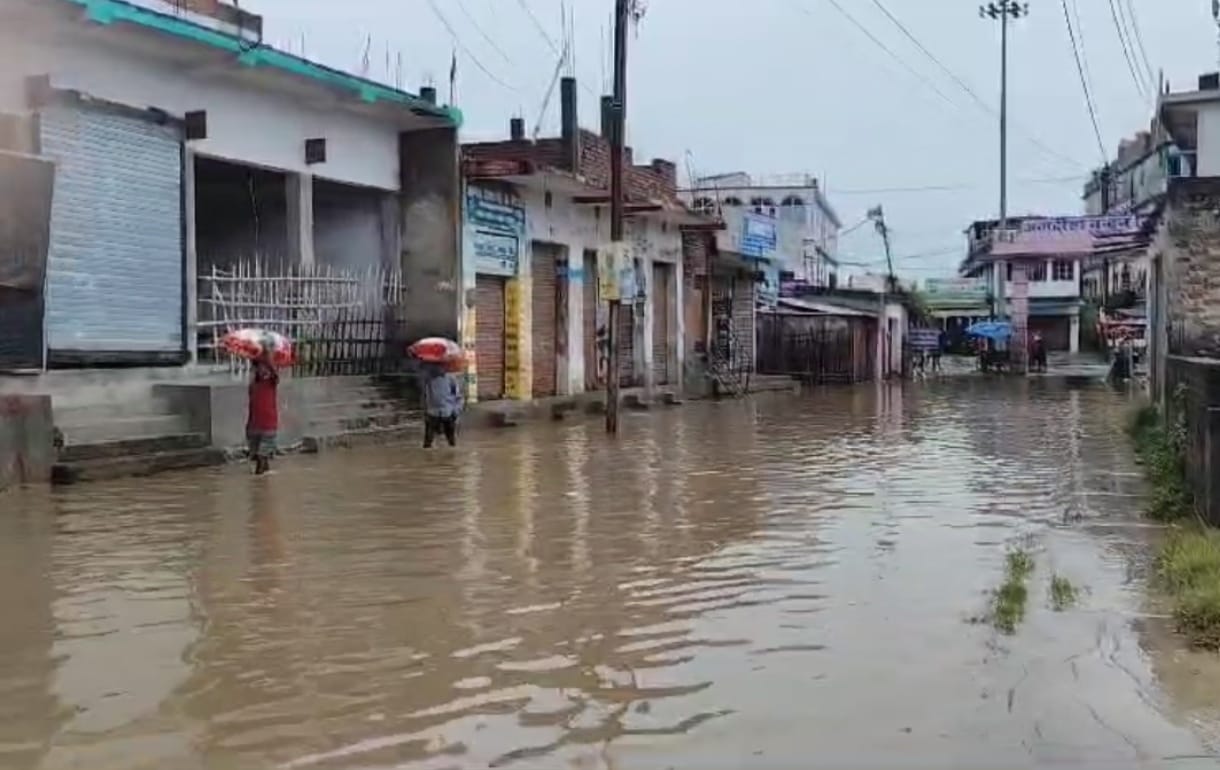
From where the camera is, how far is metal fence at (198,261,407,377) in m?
18.6

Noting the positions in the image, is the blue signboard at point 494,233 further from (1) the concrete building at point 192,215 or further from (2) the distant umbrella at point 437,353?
(2) the distant umbrella at point 437,353

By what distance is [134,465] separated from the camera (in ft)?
47.1

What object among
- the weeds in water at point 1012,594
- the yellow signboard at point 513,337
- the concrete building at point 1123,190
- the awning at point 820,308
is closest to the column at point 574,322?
the yellow signboard at point 513,337

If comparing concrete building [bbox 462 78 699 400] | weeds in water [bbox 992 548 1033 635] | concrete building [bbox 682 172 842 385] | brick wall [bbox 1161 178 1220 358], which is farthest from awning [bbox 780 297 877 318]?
weeds in water [bbox 992 548 1033 635]

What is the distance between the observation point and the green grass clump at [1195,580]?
6.85 m

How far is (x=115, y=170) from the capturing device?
1628 centimetres

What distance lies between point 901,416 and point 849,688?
2153cm

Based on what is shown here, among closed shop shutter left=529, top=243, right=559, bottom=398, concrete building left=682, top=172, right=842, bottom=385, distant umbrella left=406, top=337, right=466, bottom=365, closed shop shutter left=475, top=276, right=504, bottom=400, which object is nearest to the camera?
distant umbrella left=406, top=337, right=466, bottom=365

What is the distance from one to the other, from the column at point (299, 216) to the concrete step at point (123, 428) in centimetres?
486

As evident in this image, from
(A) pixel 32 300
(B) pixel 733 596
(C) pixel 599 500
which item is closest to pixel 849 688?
(B) pixel 733 596

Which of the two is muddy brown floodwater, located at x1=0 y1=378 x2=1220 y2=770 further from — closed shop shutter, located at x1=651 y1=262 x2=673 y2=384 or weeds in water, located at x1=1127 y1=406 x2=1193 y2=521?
closed shop shutter, located at x1=651 y1=262 x2=673 y2=384

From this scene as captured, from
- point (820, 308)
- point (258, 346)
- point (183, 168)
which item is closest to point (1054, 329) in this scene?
point (820, 308)

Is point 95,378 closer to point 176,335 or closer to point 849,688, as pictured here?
point 176,335

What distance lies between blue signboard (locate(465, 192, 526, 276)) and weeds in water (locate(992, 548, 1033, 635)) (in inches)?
608
